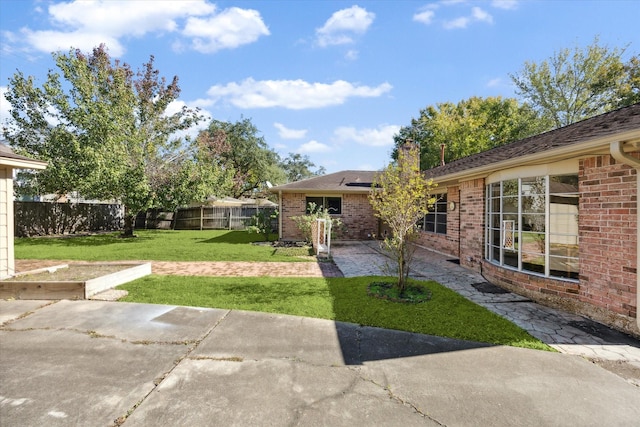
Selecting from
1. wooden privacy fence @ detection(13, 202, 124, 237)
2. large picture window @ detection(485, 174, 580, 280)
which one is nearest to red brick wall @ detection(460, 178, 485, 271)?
large picture window @ detection(485, 174, 580, 280)

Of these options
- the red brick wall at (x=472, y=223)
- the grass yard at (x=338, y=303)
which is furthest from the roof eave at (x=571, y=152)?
the grass yard at (x=338, y=303)

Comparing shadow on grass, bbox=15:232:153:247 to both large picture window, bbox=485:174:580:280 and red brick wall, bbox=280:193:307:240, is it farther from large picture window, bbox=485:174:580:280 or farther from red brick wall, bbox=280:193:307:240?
large picture window, bbox=485:174:580:280

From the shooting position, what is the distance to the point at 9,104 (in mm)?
16219

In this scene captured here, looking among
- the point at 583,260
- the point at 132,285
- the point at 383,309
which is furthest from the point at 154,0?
the point at 583,260

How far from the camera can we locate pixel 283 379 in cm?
319

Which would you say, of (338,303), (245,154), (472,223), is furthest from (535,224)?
(245,154)

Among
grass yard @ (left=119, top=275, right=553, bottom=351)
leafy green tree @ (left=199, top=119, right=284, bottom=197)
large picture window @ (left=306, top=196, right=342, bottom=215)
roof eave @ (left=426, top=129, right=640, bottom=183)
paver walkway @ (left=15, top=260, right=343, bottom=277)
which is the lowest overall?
grass yard @ (left=119, top=275, right=553, bottom=351)

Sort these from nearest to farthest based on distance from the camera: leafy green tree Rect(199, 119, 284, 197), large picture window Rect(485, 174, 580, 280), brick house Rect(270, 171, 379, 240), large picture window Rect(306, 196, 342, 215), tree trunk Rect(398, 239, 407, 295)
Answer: large picture window Rect(485, 174, 580, 280), tree trunk Rect(398, 239, 407, 295), brick house Rect(270, 171, 379, 240), large picture window Rect(306, 196, 342, 215), leafy green tree Rect(199, 119, 284, 197)

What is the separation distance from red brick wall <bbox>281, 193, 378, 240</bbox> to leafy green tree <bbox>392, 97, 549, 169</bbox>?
53.1 ft

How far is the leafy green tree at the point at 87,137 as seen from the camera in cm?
1483

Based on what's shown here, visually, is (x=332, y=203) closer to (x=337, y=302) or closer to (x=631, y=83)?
(x=337, y=302)

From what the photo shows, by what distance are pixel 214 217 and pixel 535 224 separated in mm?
21021

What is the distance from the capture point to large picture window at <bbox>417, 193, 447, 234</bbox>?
1158 centimetres

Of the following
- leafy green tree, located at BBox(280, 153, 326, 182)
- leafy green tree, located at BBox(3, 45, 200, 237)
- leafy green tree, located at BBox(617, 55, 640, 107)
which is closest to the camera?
leafy green tree, located at BBox(3, 45, 200, 237)
